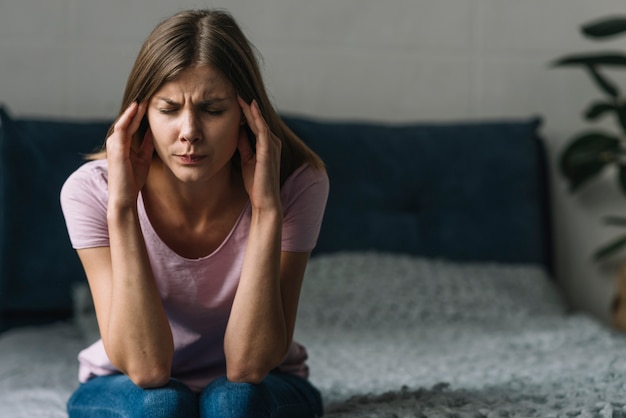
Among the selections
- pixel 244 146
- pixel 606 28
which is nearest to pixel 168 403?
pixel 244 146

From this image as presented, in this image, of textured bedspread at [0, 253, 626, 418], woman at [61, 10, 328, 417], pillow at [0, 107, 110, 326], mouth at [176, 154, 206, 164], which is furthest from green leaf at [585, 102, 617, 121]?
mouth at [176, 154, 206, 164]

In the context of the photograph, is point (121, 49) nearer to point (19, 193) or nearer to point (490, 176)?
point (19, 193)

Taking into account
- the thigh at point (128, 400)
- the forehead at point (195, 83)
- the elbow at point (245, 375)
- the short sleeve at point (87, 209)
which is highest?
the forehead at point (195, 83)

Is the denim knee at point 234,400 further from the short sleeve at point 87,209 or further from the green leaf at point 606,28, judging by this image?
the green leaf at point 606,28

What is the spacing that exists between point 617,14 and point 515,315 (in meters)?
1.30

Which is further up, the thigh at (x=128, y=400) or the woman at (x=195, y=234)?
the woman at (x=195, y=234)

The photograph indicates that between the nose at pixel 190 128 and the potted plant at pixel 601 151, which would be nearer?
the nose at pixel 190 128

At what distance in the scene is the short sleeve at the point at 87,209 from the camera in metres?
1.28

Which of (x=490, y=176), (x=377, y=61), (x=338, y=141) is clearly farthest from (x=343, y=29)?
(x=490, y=176)

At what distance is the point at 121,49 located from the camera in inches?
103

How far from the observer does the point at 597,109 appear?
2732 mm

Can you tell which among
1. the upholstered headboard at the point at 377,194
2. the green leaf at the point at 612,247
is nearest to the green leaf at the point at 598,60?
the upholstered headboard at the point at 377,194

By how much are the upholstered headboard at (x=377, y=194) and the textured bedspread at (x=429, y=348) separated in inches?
4.5

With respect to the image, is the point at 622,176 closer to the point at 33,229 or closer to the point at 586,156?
the point at 586,156
